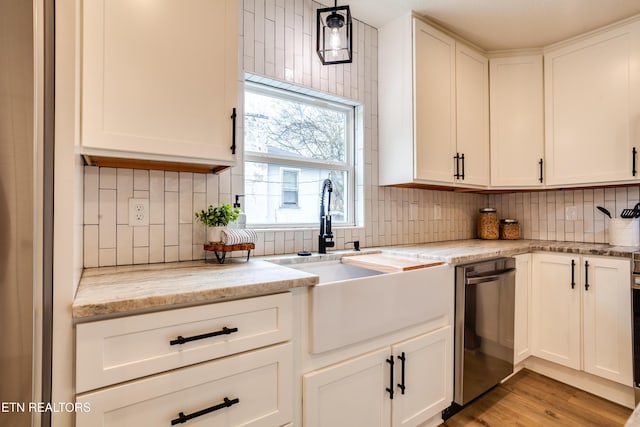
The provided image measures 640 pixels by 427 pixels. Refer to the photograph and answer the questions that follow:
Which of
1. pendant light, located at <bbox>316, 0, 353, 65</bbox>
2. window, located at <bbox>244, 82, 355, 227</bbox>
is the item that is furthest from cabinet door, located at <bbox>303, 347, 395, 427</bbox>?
pendant light, located at <bbox>316, 0, 353, 65</bbox>

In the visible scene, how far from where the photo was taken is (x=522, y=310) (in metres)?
2.21

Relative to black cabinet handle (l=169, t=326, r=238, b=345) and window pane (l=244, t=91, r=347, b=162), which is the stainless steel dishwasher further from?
black cabinet handle (l=169, t=326, r=238, b=345)

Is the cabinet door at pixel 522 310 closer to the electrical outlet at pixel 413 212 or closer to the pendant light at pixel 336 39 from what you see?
the electrical outlet at pixel 413 212

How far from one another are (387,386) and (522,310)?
1378mm

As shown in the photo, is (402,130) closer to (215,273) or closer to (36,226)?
(215,273)

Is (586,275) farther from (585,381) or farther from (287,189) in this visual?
(287,189)

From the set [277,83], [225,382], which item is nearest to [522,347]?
[225,382]

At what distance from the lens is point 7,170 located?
25.7 inches

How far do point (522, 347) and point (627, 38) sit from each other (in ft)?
7.38

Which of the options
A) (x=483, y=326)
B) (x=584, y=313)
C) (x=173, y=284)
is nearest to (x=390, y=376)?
(x=483, y=326)

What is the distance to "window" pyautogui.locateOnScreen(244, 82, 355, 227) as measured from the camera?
187cm

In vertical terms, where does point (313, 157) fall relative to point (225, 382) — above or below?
above

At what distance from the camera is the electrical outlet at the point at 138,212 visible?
4.59 ft

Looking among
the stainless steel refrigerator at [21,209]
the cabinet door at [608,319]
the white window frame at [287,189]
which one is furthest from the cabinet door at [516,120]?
the stainless steel refrigerator at [21,209]
